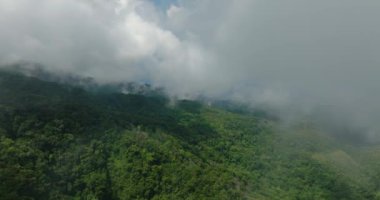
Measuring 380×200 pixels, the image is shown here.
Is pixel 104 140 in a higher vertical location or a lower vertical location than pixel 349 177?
lower

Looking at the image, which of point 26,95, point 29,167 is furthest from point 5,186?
point 26,95

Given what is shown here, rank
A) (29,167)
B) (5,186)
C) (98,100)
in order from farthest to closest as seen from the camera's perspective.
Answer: (98,100)
(29,167)
(5,186)

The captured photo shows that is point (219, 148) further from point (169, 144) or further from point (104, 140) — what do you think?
point (104, 140)

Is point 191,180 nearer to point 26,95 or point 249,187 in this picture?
point 249,187

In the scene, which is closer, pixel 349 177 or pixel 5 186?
pixel 5 186

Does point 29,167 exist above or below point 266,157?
below

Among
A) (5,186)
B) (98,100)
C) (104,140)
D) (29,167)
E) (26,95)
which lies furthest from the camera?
(98,100)

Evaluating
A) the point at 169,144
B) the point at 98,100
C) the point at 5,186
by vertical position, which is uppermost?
the point at 98,100

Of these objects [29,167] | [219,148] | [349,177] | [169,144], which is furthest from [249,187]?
[29,167]

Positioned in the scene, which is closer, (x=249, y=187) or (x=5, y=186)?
(x=5, y=186)
